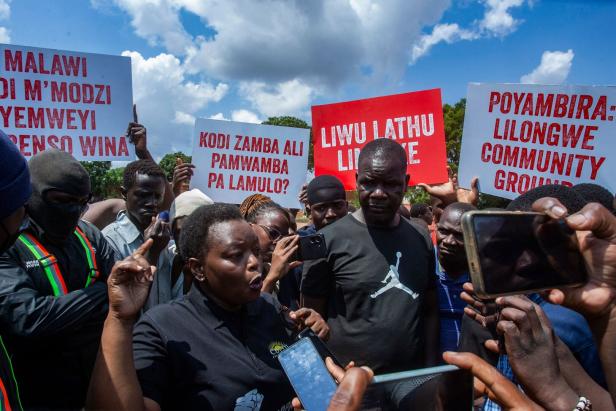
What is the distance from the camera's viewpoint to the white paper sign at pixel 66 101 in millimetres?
4242

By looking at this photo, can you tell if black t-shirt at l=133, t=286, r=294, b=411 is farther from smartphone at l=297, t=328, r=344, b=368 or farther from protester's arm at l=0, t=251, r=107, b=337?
protester's arm at l=0, t=251, r=107, b=337

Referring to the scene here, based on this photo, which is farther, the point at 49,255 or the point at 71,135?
the point at 71,135

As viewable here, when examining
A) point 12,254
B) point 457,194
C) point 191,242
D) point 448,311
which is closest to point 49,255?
point 12,254

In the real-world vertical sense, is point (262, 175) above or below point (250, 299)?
above

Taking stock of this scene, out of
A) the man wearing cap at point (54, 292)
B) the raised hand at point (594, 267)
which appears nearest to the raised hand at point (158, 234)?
the man wearing cap at point (54, 292)

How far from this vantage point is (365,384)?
1050 millimetres

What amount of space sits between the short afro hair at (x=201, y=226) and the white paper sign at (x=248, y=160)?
3.11 m

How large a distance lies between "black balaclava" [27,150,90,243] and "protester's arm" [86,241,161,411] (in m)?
0.72

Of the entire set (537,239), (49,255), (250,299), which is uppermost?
(537,239)

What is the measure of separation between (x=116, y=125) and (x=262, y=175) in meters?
1.64

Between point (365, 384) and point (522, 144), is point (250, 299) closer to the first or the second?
point (365, 384)

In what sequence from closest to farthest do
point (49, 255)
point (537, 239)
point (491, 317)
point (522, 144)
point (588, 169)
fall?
1. point (537, 239)
2. point (491, 317)
3. point (49, 255)
4. point (588, 169)
5. point (522, 144)

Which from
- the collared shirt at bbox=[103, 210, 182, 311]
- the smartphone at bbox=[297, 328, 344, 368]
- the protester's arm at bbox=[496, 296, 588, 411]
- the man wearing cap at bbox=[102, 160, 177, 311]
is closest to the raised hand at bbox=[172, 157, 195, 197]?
the man wearing cap at bbox=[102, 160, 177, 311]

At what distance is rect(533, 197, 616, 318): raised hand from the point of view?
1.28m
